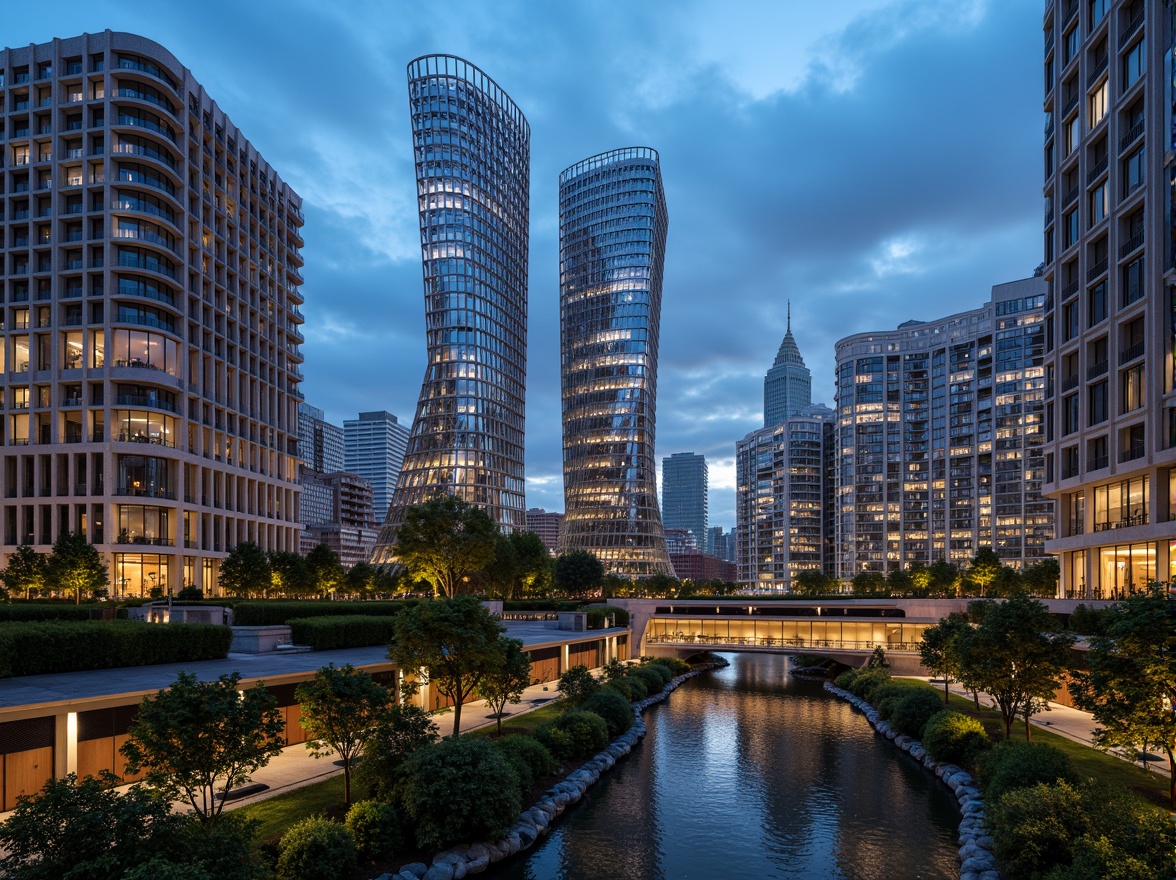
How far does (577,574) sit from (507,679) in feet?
243

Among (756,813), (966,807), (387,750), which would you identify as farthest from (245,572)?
(966,807)

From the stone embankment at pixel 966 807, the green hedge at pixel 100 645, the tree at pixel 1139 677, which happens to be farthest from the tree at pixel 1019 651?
the green hedge at pixel 100 645

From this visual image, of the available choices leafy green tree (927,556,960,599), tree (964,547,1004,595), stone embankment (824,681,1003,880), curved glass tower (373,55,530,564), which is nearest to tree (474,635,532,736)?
→ stone embankment (824,681,1003,880)

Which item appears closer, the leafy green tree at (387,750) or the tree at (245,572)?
the leafy green tree at (387,750)

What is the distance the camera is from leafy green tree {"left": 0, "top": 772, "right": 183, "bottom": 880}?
16953mm

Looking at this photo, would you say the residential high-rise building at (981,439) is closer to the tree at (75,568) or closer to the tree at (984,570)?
the tree at (984,570)

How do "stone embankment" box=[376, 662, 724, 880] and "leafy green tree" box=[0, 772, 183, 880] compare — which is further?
"stone embankment" box=[376, 662, 724, 880]

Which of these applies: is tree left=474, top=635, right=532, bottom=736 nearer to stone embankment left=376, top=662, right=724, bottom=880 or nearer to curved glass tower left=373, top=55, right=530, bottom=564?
stone embankment left=376, top=662, right=724, bottom=880

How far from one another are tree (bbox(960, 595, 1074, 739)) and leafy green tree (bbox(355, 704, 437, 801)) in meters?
28.5

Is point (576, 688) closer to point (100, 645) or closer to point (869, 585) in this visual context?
point (100, 645)

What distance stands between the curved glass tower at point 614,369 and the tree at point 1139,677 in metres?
133

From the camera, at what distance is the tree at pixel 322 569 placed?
89.8 m

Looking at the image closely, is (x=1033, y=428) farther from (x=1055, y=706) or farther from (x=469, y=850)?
(x=469, y=850)

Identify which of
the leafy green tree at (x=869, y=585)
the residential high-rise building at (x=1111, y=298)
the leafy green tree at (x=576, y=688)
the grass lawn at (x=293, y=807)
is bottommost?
the leafy green tree at (x=869, y=585)
